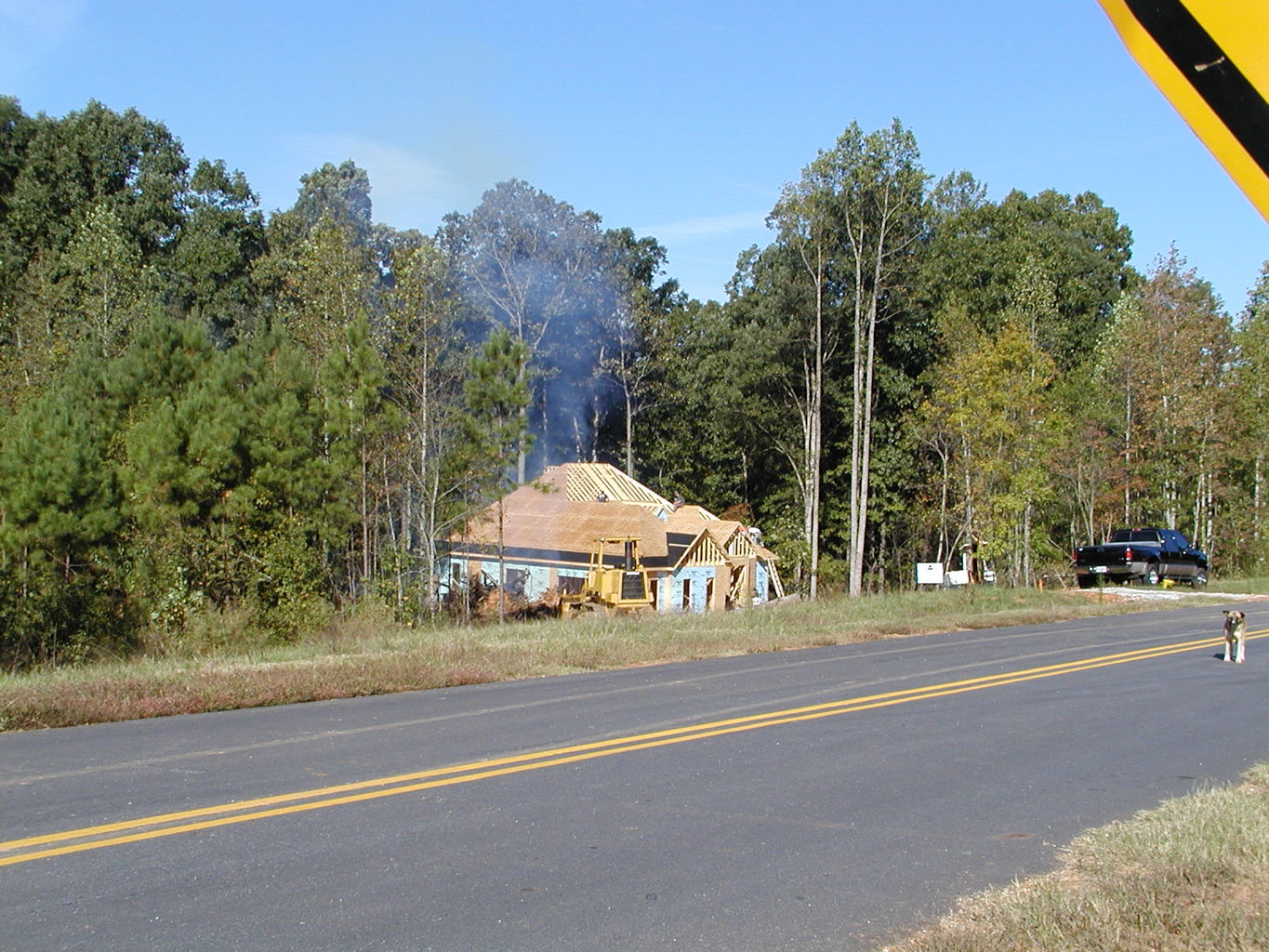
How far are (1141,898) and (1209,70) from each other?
480 centimetres

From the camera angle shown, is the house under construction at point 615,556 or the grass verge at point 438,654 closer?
the grass verge at point 438,654

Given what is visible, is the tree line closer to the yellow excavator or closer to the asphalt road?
the yellow excavator

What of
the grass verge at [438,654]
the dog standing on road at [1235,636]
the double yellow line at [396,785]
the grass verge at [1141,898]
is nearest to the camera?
the grass verge at [1141,898]

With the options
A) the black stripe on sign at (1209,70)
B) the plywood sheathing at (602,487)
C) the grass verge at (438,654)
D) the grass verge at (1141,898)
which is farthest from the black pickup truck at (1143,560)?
the black stripe on sign at (1209,70)

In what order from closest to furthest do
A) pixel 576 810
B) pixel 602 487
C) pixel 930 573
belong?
pixel 576 810
pixel 930 573
pixel 602 487

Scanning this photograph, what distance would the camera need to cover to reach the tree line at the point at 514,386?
2125 centimetres

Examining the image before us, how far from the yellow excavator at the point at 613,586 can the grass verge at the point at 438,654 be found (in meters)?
7.15

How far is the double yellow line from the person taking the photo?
6492 millimetres

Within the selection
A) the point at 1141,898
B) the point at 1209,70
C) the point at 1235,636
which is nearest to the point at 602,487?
the point at 1235,636

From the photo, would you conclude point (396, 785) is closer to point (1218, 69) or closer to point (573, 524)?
point (1218, 69)

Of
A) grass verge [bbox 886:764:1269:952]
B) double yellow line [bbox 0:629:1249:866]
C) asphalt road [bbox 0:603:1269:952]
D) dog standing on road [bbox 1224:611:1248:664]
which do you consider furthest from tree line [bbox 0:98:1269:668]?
grass verge [bbox 886:764:1269:952]

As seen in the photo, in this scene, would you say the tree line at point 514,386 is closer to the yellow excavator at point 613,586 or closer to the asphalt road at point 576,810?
the yellow excavator at point 613,586

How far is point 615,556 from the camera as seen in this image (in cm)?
3409

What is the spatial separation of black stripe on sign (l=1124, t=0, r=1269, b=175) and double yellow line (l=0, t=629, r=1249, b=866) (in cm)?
656
